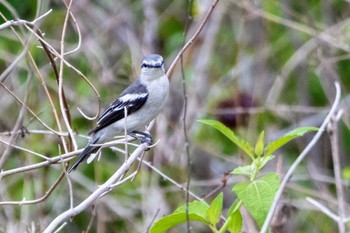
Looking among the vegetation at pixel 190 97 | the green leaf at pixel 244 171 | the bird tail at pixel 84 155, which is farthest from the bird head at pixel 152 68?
the green leaf at pixel 244 171

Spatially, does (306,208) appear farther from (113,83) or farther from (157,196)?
(113,83)

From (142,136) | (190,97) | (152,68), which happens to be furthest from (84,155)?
(190,97)

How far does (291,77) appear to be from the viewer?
8633 millimetres

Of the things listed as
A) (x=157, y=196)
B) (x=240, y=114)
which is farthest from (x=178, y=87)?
(x=157, y=196)

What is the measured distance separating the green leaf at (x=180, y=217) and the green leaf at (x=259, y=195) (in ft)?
0.59

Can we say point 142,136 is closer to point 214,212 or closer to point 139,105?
point 139,105

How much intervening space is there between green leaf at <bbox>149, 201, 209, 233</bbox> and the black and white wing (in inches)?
73.4

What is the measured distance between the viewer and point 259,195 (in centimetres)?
337

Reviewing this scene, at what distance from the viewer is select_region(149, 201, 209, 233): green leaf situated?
11.1ft

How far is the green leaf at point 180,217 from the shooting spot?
11.1 feet

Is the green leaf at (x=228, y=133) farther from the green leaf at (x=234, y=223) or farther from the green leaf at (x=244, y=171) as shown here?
the green leaf at (x=234, y=223)

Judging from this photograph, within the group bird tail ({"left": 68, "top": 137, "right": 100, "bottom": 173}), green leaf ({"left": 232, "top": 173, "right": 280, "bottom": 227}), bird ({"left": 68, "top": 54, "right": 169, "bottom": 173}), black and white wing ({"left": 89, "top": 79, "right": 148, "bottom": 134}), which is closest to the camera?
green leaf ({"left": 232, "top": 173, "right": 280, "bottom": 227})

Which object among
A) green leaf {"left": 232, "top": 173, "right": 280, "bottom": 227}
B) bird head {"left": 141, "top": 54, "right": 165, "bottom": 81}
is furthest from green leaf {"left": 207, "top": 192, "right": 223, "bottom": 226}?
bird head {"left": 141, "top": 54, "right": 165, "bottom": 81}

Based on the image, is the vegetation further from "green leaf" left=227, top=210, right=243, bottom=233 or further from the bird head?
"green leaf" left=227, top=210, right=243, bottom=233
